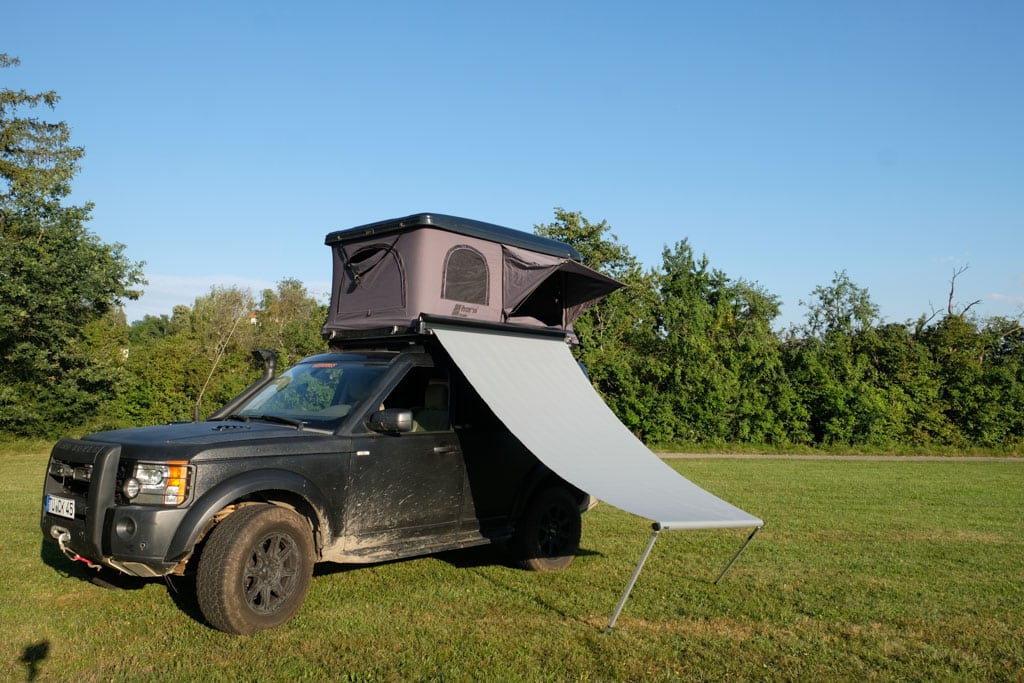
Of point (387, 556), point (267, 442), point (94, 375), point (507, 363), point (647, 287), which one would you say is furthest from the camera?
point (647, 287)

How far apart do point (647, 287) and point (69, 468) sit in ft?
94.5

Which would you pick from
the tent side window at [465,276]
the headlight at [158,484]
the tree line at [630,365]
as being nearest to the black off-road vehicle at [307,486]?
the headlight at [158,484]

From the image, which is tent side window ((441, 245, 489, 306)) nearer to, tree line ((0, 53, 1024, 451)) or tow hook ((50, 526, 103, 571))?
tow hook ((50, 526, 103, 571))

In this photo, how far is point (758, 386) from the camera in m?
24.9

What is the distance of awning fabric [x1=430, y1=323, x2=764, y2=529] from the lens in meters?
5.80

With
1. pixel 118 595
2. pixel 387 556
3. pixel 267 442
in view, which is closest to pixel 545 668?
pixel 387 556

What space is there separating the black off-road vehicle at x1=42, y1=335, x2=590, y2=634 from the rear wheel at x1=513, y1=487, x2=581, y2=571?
14 mm

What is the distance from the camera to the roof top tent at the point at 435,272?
6.96 metres

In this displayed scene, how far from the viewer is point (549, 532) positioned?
7500 mm

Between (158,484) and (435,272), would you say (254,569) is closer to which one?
(158,484)

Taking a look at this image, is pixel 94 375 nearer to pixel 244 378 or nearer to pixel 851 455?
pixel 244 378

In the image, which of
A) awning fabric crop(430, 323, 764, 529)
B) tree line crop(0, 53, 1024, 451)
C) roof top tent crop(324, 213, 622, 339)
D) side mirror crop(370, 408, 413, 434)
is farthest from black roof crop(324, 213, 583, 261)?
tree line crop(0, 53, 1024, 451)

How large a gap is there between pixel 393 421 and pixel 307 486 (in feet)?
2.51

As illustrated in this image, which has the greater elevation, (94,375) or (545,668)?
(94,375)
